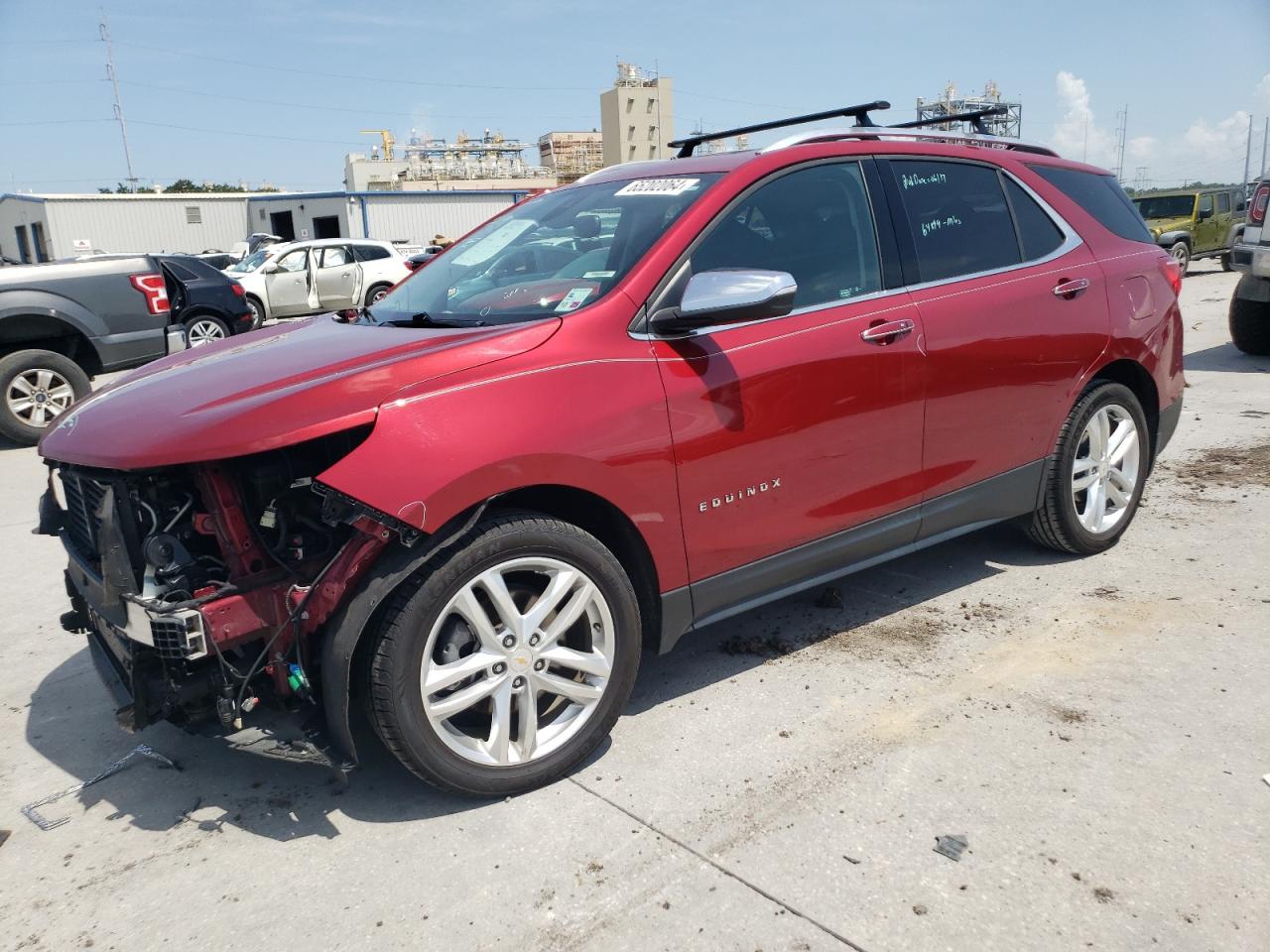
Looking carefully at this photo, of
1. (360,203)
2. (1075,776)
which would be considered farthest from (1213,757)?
(360,203)

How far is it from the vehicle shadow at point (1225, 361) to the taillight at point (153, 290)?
9485mm

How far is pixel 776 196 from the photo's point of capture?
333 centimetres

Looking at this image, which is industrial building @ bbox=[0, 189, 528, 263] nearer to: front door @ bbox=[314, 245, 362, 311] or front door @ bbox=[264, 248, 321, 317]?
front door @ bbox=[314, 245, 362, 311]

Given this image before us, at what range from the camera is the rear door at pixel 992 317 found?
11.9ft

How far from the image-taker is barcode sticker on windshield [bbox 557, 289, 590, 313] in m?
2.98

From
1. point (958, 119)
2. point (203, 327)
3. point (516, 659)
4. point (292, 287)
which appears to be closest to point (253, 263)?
point (292, 287)

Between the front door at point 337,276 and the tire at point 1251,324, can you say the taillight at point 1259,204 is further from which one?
the front door at point 337,276

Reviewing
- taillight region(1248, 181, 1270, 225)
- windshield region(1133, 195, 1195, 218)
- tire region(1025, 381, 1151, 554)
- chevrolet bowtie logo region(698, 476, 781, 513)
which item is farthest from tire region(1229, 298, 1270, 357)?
windshield region(1133, 195, 1195, 218)

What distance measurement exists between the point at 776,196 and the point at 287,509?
191 centimetres

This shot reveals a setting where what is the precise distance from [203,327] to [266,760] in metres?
9.71

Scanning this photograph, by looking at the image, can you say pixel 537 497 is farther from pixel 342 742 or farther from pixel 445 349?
pixel 342 742

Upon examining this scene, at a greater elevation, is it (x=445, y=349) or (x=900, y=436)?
(x=445, y=349)

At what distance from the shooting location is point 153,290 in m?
8.96

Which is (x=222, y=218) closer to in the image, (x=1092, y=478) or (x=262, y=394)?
(x=1092, y=478)
